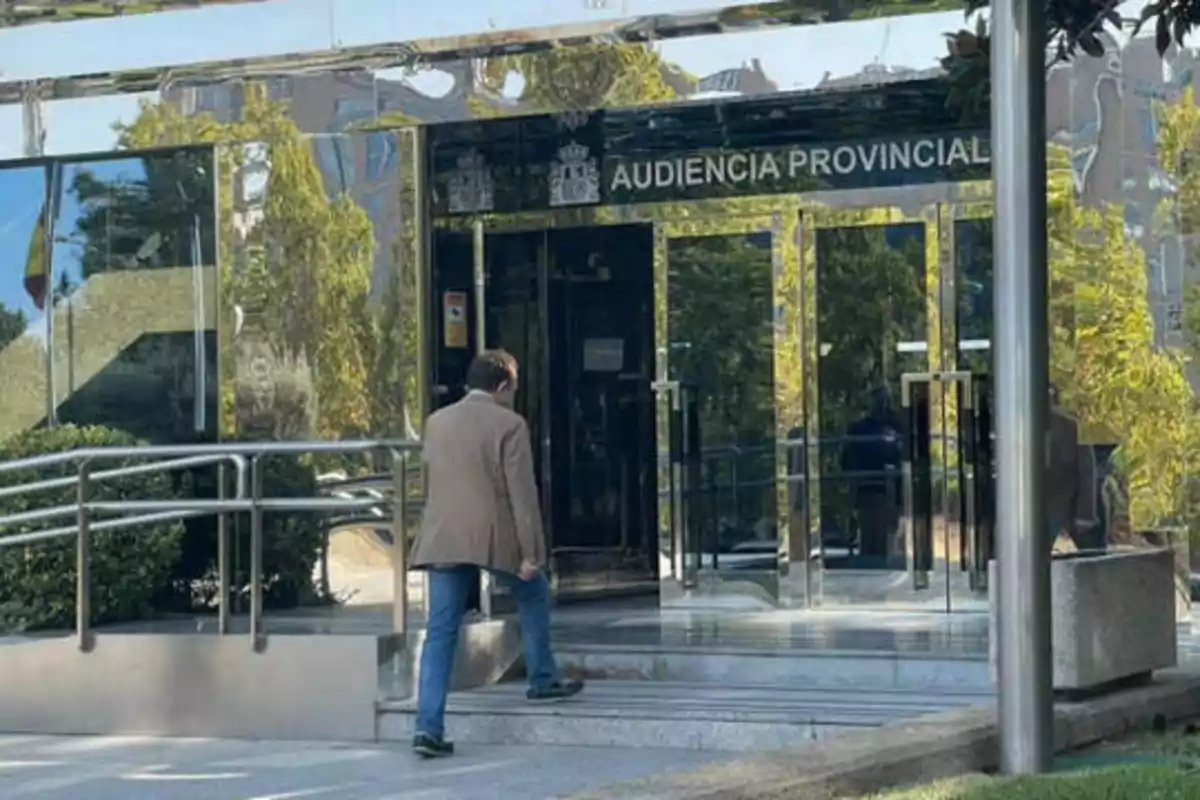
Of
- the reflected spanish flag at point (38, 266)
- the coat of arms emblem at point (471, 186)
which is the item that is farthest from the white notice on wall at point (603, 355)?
the reflected spanish flag at point (38, 266)

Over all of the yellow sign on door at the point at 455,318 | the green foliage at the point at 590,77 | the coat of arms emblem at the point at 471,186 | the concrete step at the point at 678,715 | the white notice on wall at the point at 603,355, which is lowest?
the concrete step at the point at 678,715

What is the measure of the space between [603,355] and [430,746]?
4809 mm

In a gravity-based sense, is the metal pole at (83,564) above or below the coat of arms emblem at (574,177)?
below

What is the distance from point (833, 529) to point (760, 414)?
2.67ft

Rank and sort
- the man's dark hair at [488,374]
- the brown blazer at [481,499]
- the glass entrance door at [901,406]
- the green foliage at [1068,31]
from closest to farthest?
the green foliage at [1068,31]
the brown blazer at [481,499]
the man's dark hair at [488,374]
the glass entrance door at [901,406]

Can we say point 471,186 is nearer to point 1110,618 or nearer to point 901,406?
point 901,406

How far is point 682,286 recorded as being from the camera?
12.7m

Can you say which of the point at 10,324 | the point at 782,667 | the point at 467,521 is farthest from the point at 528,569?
the point at 10,324

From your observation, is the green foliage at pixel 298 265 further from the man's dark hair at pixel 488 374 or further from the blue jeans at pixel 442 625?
the blue jeans at pixel 442 625

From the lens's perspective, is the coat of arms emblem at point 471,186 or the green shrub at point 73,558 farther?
the coat of arms emblem at point 471,186

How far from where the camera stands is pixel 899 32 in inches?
455

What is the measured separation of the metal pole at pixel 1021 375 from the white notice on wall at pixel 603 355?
263 inches

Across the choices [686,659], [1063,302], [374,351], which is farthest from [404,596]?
[1063,302]

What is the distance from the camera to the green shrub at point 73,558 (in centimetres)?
1134
